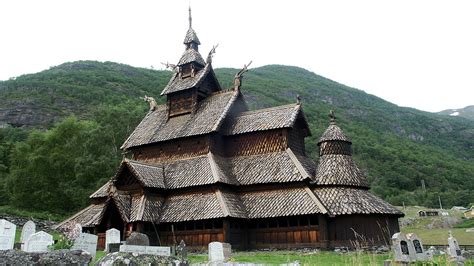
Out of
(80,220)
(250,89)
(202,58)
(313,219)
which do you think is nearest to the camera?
(313,219)

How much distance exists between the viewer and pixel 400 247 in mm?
16000

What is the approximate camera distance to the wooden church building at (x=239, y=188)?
22.9m

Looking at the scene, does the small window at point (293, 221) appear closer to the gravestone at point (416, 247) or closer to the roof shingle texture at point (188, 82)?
the gravestone at point (416, 247)

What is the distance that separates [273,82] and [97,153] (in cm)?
14006

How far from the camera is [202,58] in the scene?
33.1 meters

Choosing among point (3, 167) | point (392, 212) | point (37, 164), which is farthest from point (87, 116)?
point (392, 212)

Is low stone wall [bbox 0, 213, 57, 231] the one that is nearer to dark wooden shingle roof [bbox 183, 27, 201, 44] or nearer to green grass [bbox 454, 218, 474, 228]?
dark wooden shingle roof [bbox 183, 27, 201, 44]

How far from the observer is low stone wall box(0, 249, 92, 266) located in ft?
37.4

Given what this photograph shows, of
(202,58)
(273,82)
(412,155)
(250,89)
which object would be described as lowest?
(202,58)

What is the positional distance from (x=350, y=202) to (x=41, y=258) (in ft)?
52.3

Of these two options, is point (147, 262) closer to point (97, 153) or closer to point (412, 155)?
point (97, 153)

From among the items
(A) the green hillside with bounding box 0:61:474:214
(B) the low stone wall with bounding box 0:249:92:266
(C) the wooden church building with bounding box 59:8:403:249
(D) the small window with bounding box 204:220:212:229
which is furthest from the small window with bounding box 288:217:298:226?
(A) the green hillside with bounding box 0:61:474:214

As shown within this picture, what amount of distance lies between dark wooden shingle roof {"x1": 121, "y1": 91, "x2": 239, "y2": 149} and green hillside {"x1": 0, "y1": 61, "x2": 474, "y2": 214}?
14695mm

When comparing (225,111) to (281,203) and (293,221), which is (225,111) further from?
(293,221)
